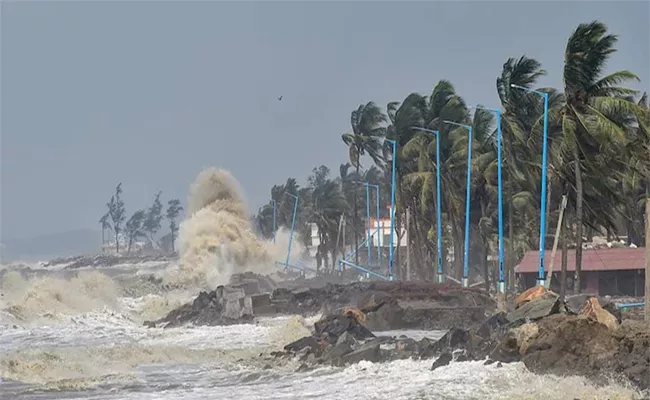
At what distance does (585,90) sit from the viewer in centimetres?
2953

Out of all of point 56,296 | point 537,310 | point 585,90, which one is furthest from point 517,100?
point 56,296

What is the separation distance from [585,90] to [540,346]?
13.3 meters

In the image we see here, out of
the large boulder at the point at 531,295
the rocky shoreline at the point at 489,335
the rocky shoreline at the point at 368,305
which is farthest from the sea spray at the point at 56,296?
the large boulder at the point at 531,295

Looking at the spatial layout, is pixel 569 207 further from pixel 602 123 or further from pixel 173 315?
pixel 173 315

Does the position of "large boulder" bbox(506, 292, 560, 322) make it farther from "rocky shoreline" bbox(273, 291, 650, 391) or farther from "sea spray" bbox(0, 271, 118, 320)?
"sea spray" bbox(0, 271, 118, 320)

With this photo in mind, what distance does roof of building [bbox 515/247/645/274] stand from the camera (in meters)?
41.5

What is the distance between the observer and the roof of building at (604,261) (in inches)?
1634

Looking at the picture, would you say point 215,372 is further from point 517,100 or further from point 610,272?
point 610,272

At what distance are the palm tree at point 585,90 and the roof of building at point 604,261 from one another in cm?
1227

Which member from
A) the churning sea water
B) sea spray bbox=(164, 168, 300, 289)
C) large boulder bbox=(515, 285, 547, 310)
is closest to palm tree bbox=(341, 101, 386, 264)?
sea spray bbox=(164, 168, 300, 289)

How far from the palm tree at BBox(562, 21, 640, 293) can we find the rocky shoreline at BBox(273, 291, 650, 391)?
6.33 m

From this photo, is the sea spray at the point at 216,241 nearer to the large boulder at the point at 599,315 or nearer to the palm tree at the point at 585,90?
the palm tree at the point at 585,90

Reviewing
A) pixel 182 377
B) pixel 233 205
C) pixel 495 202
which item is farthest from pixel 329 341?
pixel 233 205

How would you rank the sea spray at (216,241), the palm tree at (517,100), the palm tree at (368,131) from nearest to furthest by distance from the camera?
1. the palm tree at (517,100)
2. the palm tree at (368,131)
3. the sea spray at (216,241)
